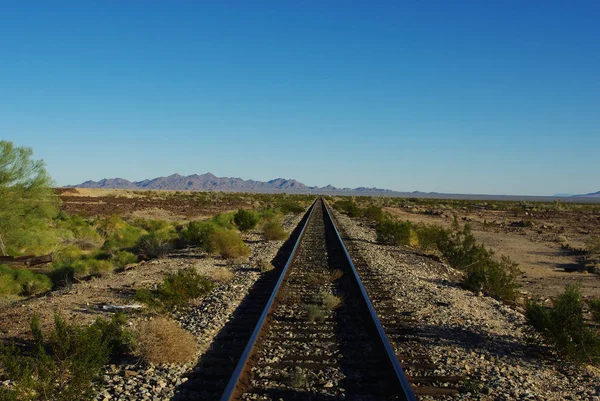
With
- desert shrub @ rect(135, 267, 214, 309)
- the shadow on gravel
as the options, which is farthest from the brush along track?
desert shrub @ rect(135, 267, 214, 309)

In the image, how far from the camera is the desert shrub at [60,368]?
5066mm

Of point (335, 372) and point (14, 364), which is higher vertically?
point (14, 364)

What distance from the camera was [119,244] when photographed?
2091 centimetres

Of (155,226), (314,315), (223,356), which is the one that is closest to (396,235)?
(155,226)

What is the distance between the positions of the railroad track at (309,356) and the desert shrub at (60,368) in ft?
3.55

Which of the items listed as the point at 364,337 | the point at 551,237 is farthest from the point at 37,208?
the point at 551,237

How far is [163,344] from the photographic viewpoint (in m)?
7.01

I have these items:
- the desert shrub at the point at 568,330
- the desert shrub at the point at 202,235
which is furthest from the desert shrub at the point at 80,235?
the desert shrub at the point at 568,330

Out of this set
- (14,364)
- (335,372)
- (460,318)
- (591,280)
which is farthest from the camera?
(591,280)

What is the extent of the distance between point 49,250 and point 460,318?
16.0 meters

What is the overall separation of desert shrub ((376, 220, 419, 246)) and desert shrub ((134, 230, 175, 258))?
982 cm

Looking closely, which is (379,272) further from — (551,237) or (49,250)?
(551,237)

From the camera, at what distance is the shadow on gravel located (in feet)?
19.5

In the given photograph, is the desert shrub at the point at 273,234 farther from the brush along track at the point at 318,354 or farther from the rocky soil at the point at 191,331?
the brush along track at the point at 318,354
